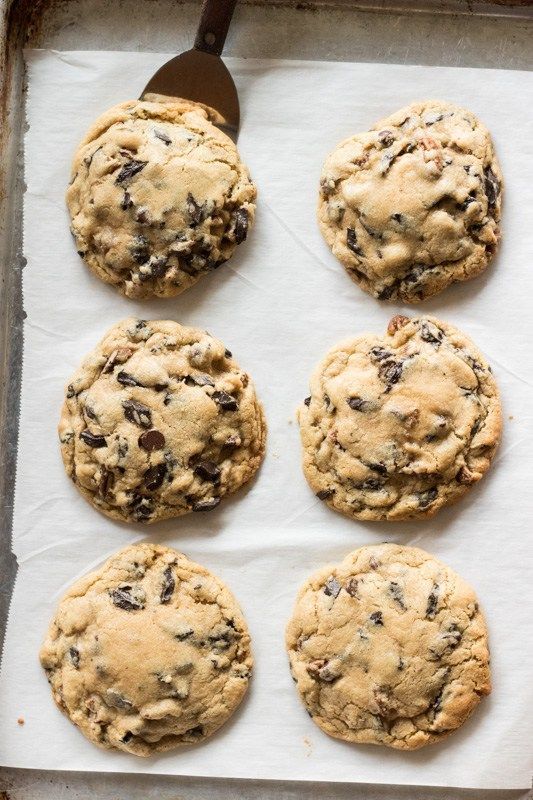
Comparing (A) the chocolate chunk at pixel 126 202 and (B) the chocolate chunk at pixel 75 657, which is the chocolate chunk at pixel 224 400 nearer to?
(A) the chocolate chunk at pixel 126 202

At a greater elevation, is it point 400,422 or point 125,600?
point 400,422

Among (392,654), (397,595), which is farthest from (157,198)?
(392,654)

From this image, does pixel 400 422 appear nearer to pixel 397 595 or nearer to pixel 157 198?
pixel 397 595

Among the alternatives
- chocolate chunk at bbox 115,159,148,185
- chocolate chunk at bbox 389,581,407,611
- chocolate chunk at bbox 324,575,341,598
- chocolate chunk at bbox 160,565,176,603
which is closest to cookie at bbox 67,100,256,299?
chocolate chunk at bbox 115,159,148,185

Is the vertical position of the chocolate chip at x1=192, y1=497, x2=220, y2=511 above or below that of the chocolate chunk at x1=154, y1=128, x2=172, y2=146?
below

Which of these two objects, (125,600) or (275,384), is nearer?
(125,600)

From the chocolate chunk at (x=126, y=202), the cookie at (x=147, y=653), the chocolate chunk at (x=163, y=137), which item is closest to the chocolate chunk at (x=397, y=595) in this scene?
the cookie at (x=147, y=653)

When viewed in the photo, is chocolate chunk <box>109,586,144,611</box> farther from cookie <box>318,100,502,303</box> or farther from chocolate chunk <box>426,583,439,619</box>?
cookie <box>318,100,502,303</box>
